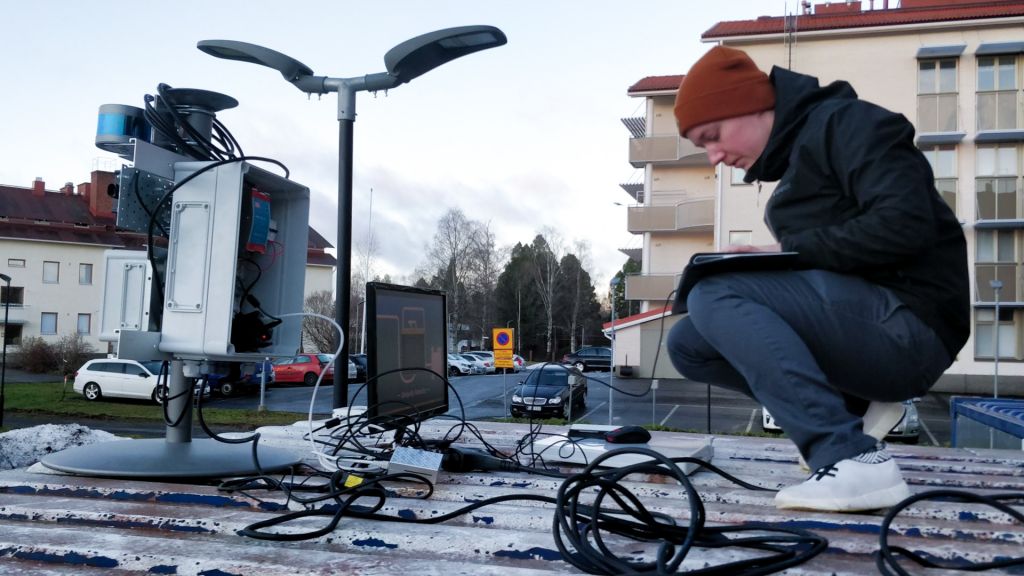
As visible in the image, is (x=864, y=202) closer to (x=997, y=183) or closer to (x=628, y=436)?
(x=628, y=436)

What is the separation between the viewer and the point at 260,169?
2.82m

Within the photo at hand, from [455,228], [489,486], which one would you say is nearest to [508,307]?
[455,228]

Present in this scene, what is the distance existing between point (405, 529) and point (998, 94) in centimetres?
2920

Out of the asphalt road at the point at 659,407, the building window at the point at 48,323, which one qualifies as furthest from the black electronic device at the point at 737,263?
the building window at the point at 48,323

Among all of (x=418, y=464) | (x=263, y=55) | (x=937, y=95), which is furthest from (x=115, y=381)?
(x=937, y=95)

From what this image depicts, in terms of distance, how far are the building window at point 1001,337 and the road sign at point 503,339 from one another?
16.9 meters

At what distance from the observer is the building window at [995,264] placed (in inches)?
983

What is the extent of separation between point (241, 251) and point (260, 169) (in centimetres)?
32

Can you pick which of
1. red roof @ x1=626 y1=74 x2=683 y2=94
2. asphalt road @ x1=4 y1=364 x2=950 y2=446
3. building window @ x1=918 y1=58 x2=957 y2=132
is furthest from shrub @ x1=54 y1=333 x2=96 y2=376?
building window @ x1=918 y1=58 x2=957 y2=132

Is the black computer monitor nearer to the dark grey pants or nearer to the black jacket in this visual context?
the dark grey pants

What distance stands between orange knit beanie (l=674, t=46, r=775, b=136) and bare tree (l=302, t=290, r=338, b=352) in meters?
34.9

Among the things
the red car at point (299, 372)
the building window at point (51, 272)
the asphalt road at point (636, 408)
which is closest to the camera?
the asphalt road at point (636, 408)

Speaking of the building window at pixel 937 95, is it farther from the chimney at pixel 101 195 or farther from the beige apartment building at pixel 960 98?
the chimney at pixel 101 195

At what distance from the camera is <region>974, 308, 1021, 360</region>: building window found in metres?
25.2
